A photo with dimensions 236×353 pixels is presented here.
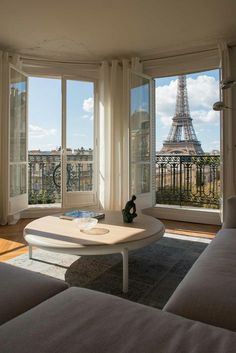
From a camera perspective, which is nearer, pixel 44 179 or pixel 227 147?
pixel 227 147

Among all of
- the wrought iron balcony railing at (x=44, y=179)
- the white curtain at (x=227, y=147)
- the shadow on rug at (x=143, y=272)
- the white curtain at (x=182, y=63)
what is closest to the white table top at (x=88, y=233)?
the shadow on rug at (x=143, y=272)

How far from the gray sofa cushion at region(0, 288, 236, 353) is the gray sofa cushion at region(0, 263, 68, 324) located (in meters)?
0.09

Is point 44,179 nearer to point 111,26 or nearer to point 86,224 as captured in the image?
point 111,26

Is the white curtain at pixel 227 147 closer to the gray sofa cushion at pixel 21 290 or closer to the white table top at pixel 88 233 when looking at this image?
the white table top at pixel 88 233

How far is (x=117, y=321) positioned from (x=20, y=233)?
3.05 m

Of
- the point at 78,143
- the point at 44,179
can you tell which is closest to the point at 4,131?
the point at 78,143

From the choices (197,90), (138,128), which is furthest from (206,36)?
(197,90)

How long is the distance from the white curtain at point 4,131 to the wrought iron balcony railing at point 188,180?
2838 millimetres

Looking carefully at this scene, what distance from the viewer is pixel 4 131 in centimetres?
408

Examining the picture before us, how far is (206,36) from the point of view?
3.77m

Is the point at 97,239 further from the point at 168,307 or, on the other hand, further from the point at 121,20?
the point at 121,20

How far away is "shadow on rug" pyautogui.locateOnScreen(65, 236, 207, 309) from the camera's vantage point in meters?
1.96

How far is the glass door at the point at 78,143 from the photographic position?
4.64 meters

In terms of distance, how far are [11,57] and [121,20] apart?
5.94 ft
